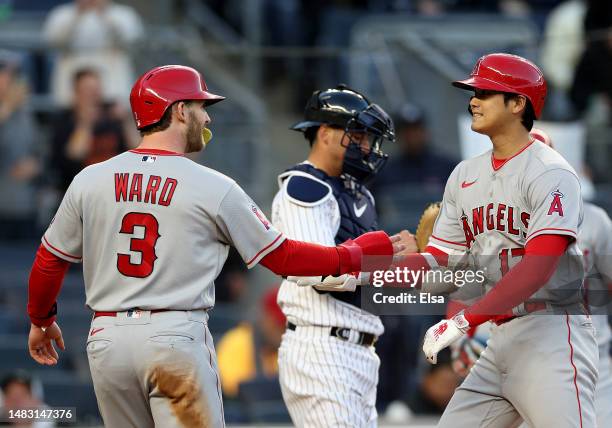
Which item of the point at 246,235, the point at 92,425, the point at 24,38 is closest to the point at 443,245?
the point at 246,235

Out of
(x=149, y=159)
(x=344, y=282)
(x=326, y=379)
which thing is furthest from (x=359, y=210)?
(x=149, y=159)

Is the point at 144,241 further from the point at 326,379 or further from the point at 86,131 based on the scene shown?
the point at 86,131

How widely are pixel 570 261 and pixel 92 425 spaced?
4.24 m

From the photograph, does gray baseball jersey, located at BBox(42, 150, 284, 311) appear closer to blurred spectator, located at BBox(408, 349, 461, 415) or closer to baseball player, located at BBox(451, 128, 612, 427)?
baseball player, located at BBox(451, 128, 612, 427)

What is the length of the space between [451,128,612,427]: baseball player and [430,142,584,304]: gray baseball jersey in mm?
838

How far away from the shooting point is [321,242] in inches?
207

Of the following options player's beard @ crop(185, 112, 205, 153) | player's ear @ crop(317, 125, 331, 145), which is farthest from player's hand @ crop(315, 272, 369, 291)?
player's beard @ crop(185, 112, 205, 153)

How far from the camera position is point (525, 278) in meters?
4.60

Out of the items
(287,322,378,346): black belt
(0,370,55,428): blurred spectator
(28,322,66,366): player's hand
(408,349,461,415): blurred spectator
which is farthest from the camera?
(408,349,461,415): blurred spectator

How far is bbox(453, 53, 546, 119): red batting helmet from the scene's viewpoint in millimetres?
4871

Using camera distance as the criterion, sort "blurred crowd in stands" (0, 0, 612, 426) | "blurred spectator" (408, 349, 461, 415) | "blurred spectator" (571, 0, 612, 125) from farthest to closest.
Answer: "blurred spectator" (571, 0, 612, 125) → "blurred crowd in stands" (0, 0, 612, 426) → "blurred spectator" (408, 349, 461, 415)

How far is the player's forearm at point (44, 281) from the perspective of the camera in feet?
15.9

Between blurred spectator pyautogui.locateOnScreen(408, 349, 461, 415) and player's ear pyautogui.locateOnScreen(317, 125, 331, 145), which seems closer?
player's ear pyautogui.locateOnScreen(317, 125, 331, 145)

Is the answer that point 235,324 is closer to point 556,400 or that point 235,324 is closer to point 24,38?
point 24,38
